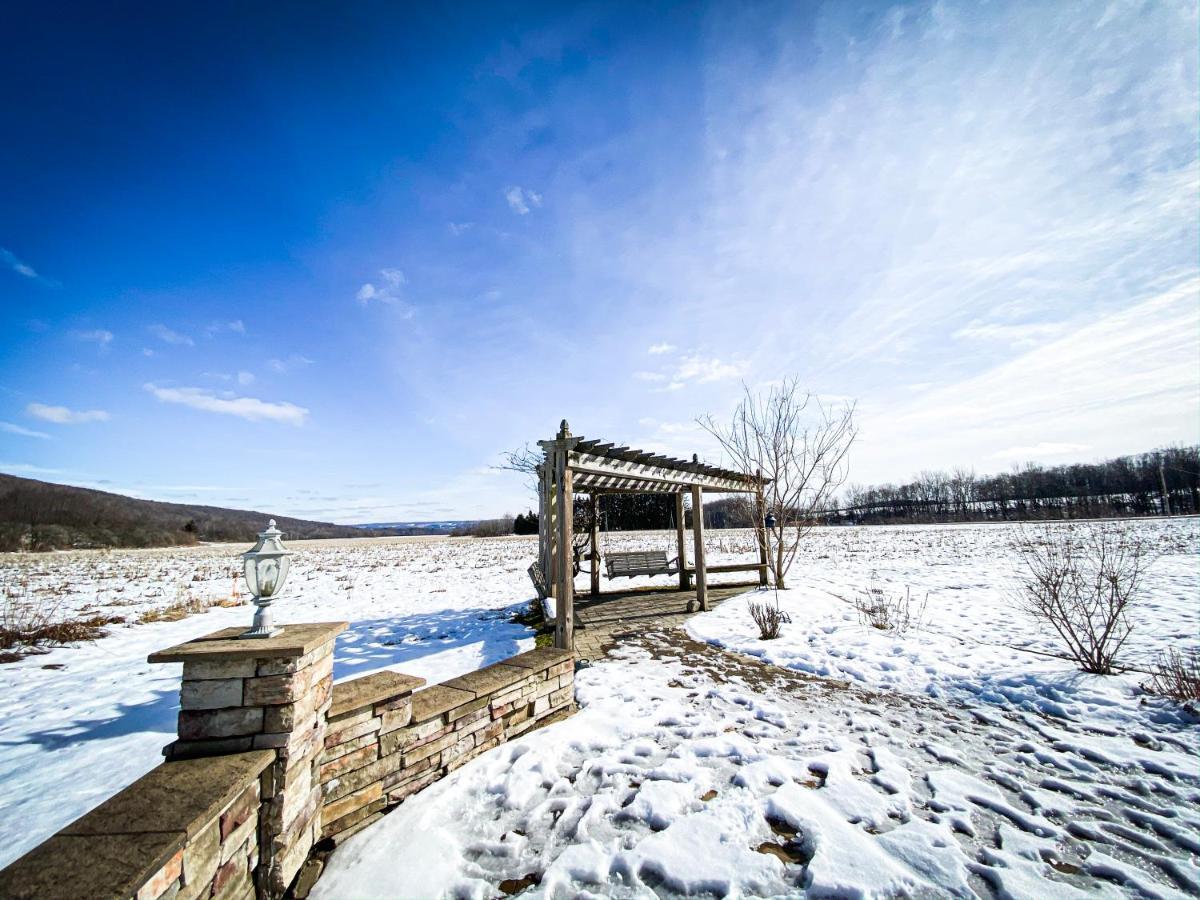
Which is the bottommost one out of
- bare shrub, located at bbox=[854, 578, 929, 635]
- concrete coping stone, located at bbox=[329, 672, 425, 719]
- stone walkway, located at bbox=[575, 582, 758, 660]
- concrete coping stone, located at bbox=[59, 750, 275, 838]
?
stone walkway, located at bbox=[575, 582, 758, 660]

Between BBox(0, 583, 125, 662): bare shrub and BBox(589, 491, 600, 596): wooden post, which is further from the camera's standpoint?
BBox(589, 491, 600, 596): wooden post

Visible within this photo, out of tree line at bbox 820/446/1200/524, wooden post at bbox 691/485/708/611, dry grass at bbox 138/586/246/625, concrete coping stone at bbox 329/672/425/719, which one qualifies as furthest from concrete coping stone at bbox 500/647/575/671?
tree line at bbox 820/446/1200/524

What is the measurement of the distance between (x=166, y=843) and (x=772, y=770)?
3.23 metres

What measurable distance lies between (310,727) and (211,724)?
43cm

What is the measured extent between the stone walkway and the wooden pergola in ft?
1.15

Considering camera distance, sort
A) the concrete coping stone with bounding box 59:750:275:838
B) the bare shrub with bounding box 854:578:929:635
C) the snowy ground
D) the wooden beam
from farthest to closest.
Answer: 1. the bare shrub with bounding box 854:578:929:635
2. the wooden beam
3. the snowy ground
4. the concrete coping stone with bounding box 59:750:275:838

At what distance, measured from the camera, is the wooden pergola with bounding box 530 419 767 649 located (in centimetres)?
593

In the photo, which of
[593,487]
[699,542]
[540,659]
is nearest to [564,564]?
[540,659]

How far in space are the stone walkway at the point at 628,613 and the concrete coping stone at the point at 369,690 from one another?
3.12 m

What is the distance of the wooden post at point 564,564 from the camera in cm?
584

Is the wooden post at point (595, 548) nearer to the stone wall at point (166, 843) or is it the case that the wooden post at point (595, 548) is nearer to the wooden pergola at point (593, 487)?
the wooden pergola at point (593, 487)

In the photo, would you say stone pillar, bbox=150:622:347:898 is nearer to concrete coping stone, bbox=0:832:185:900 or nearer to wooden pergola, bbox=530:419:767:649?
concrete coping stone, bbox=0:832:185:900

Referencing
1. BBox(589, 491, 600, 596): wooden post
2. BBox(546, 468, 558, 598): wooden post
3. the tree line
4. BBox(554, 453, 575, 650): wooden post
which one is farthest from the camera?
the tree line

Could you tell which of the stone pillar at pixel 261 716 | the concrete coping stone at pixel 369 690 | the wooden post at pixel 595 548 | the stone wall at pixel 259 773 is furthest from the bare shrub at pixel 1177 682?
the wooden post at pixel 595 548
